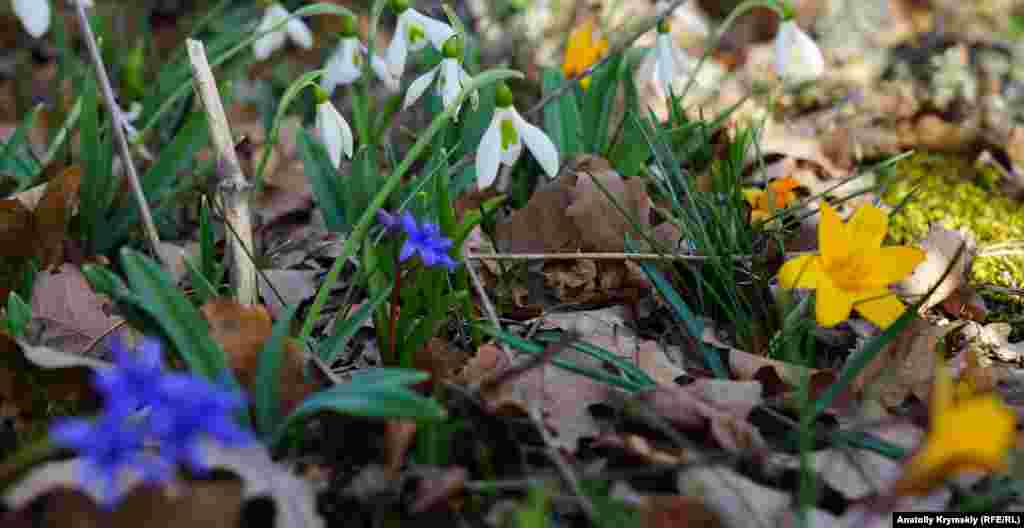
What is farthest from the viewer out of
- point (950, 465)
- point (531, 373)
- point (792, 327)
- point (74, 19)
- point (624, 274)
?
point (74, 19)

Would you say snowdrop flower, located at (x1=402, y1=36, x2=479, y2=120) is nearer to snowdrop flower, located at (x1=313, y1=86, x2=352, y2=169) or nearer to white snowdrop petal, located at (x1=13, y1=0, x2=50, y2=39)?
snowdrop flower, located at (x1=313, y1=86, x2=352, y2=169)

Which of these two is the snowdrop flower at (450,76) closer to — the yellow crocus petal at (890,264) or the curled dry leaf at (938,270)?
the yellow crocus petal at (890,264)

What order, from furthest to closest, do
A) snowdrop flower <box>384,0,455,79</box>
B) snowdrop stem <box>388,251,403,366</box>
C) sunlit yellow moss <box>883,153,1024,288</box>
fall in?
sunlit yellow moss <box>883,153,1024,288</box>, snowdrop flower <box>384,0,455,79</box>, snowdrop stem <box>388,251,403,366</box>

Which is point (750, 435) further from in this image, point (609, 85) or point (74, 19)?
point (74, 19)

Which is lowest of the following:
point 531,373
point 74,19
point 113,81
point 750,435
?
point 750,435

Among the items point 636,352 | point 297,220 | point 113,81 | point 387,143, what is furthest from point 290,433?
point 113,81

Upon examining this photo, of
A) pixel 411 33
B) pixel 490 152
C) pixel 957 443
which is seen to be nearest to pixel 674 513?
pixel 957 443

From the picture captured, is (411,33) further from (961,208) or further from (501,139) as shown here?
(961,208)

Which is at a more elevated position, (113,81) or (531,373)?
(113,81)

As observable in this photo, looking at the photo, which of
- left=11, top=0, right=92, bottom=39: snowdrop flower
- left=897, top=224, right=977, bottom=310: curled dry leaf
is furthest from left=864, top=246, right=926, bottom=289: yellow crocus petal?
left=11, top=0, right=92, bottom=39: snowdrop flower
